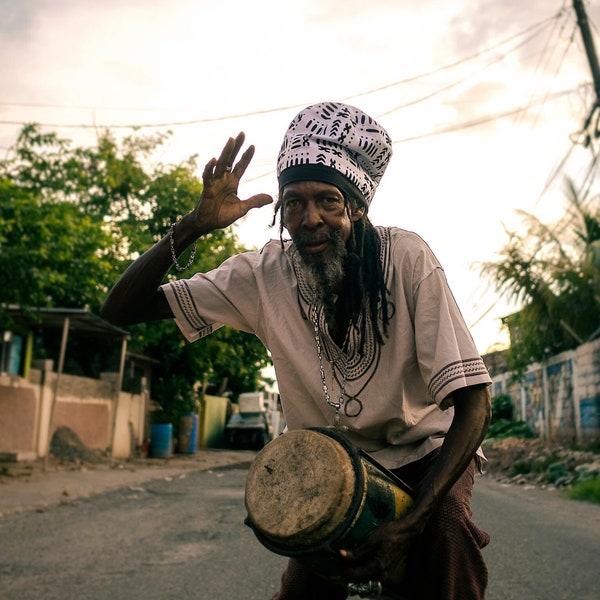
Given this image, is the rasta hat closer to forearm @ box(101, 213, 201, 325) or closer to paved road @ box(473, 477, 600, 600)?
forearm @ box(101, 213, 201, 325)

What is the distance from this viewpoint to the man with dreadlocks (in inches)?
76.5

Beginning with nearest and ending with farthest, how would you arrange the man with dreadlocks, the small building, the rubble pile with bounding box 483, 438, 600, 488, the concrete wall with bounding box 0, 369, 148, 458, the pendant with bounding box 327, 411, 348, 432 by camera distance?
the man with dreadlocks < the pendant with bounding box 327, 411, 348, 432 < the rubble pile with bounding box 483, 438, 600, 488 < the small building < the concrete wall with bounding box 0, 369, 148, 458

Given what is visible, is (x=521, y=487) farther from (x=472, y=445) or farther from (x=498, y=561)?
(x=472, y=445)

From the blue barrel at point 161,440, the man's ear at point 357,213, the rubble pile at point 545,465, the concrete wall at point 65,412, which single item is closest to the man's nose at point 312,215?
the man's ear at point 357,213

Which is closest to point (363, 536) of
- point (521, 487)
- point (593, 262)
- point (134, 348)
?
point (521, 487)

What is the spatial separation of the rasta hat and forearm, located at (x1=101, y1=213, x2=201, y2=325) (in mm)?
347

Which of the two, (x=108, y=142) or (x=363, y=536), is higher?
(x=108, y=142)

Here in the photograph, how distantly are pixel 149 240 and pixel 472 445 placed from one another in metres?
24.1

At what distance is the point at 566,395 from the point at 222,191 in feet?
56.3

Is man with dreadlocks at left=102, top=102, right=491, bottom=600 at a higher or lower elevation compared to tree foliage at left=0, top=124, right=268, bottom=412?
lower

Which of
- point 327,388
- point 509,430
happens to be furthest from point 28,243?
point 509,430

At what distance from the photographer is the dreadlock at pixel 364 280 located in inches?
84.7

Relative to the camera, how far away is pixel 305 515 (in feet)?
5.61

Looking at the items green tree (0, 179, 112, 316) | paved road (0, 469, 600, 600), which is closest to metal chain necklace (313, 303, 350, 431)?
paved road (0, 469, 600, 600)
